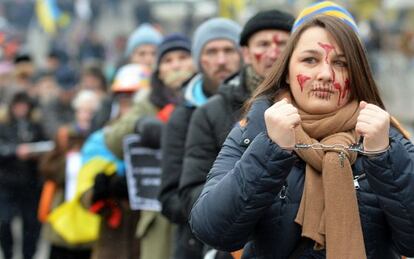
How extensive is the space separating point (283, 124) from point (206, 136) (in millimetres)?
2101

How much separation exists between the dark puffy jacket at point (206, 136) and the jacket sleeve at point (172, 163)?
1.43ft

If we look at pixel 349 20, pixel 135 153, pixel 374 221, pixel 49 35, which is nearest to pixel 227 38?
pixel 135 153

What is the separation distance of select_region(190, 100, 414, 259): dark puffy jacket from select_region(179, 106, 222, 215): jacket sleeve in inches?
66.0

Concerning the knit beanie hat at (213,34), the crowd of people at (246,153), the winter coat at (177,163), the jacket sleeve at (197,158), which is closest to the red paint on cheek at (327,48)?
the crowd of people at (246,153)

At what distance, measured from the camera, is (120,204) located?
8.11 metres

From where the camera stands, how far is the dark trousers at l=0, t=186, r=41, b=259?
11.9 meters

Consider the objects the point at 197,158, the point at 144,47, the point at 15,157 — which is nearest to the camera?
the point at 197,158

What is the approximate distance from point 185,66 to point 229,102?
263 cm

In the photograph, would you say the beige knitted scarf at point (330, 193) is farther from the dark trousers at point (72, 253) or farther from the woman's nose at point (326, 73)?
the dark trousers at point (72, 253)

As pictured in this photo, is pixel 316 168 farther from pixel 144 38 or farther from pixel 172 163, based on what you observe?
pixel 144 38

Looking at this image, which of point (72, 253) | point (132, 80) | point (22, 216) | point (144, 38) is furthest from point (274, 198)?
point (22, 216)

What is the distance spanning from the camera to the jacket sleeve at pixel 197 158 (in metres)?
5.58

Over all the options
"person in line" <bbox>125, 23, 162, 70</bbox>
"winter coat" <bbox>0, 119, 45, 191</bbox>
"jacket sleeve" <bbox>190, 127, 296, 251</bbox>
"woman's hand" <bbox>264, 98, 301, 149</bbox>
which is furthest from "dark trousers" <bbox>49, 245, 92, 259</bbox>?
"woman's hand" <bbox>264, 98, 301, 149</bbox>

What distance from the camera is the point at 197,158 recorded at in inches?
220
